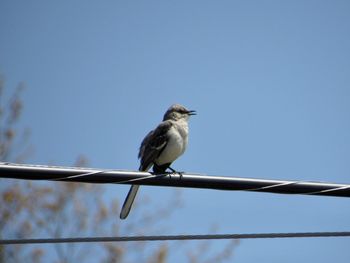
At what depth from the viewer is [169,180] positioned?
514 centimetres

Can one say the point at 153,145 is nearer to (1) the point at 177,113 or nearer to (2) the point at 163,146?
(2) the point at 163,146

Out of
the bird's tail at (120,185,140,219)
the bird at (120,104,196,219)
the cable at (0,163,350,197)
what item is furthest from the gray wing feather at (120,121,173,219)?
the cable at (0,163,350,197)

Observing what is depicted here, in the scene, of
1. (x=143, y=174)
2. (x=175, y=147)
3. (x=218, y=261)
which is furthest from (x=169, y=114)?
(x=218, y=261)

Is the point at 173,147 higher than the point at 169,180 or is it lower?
higher

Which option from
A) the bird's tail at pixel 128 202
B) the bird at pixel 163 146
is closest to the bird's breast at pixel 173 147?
the bird at pixel 163 146

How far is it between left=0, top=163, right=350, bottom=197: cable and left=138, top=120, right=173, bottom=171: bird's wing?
280 centimetres

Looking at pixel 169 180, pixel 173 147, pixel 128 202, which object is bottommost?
pixel 128 202

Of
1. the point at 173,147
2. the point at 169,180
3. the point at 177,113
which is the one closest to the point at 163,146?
the point at 173,147

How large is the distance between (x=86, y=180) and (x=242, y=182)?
1.20 m

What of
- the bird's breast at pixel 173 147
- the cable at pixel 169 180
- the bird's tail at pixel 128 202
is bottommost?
the bird's tail at pixel 128 202

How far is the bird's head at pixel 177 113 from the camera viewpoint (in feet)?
→ 29.6

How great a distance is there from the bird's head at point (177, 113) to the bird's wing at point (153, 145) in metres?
0.48

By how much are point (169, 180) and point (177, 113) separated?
13.1 feet

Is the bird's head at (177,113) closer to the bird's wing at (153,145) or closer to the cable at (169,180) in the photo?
the bird's wing at (153,145)
